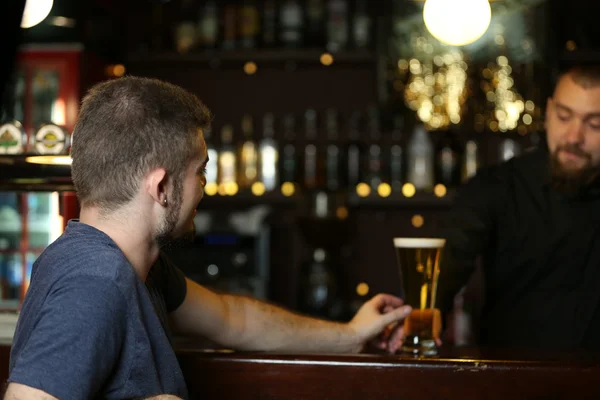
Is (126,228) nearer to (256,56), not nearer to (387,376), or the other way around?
(387,376)

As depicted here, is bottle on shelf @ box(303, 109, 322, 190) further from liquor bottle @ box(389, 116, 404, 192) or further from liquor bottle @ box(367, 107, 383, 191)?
liquor bottle @ box(389, 116, 404, 192)

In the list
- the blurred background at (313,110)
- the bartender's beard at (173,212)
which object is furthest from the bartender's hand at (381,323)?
the blurred background at (313,110)

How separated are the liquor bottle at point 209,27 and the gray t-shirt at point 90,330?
3368 millimetres

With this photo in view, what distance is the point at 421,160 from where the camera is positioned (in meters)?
4.43

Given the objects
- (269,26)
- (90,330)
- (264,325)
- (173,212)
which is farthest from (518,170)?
(269,26)

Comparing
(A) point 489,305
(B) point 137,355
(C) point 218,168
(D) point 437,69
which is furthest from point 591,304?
(C) point 218,168

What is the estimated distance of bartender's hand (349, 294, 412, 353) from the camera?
5.69 feet

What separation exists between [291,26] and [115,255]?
11.4 ft

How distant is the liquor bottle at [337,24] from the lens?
4.51 m

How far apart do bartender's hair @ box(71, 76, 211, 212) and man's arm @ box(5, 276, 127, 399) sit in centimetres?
19

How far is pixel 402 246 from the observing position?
5.47 ft

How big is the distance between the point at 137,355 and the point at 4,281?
3.25 m

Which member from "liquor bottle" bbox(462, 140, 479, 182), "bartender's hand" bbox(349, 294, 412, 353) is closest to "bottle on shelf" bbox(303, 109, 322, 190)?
"liquor bottle" bbox(462, 140, 479, 182)

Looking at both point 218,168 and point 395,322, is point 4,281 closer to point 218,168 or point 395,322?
point 218,168
